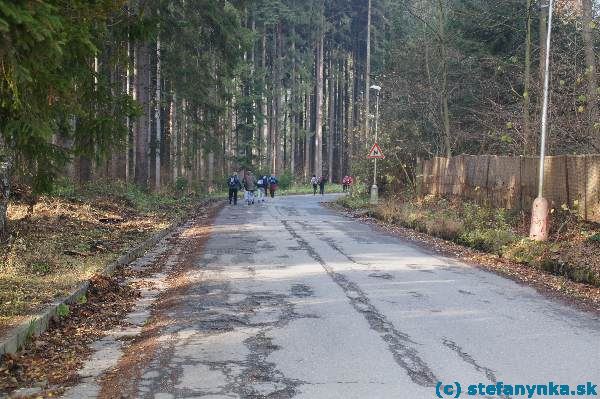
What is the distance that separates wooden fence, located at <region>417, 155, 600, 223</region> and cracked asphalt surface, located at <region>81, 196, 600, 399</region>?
3.92m

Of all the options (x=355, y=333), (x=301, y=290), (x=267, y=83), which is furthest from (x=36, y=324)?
(x=267, y=83)

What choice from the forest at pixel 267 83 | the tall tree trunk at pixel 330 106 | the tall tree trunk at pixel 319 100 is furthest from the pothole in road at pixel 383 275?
the tall tree trunk at pixel 330 106

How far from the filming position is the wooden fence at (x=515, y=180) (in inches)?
540

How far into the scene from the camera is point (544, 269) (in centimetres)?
1220

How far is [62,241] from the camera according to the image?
1259cm

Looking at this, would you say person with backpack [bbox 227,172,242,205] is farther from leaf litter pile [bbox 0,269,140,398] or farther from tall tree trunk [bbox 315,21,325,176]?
tall tree trunk [bbox 315,21,325,176]

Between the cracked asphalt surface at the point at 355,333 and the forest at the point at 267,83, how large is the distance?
2.65 m

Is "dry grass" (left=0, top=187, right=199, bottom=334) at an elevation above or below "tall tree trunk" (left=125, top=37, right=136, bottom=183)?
below

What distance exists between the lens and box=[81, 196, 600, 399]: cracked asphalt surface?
5.22 m

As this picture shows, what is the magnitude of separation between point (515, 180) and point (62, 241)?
492 inches

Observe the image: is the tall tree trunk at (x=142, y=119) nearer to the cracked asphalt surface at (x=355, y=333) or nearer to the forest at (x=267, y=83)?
the forest at (x=267, y=83)

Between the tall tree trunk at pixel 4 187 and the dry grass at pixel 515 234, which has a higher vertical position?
the tall tree trunk at pixel 4 187

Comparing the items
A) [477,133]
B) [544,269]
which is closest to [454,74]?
[477,133]

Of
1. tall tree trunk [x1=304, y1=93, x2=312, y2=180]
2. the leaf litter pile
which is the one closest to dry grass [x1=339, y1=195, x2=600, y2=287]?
the leaf litter pile
